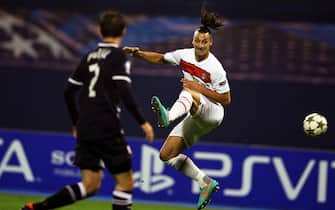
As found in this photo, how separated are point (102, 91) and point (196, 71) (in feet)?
5.40

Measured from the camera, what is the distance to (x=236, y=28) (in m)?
11.0

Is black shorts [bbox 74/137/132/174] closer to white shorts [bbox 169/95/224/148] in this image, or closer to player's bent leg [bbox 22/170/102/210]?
player's bent leg [bbox 22/170/102/210]

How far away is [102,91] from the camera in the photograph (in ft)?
19.7

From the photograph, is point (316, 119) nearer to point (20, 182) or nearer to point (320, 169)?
point (320, 169)

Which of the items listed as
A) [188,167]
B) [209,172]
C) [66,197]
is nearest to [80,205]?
[209,172]

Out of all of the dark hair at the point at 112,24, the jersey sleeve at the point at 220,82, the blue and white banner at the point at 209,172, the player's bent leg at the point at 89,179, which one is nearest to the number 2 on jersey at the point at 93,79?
the dark hair at the point at 112,24

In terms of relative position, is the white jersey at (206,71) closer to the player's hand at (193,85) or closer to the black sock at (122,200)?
the player's hand at (193,85)

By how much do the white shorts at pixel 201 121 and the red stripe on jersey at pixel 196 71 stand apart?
0.16 metres

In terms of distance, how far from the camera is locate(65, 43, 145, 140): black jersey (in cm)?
597

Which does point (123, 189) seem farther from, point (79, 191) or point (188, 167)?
point (188, 167)

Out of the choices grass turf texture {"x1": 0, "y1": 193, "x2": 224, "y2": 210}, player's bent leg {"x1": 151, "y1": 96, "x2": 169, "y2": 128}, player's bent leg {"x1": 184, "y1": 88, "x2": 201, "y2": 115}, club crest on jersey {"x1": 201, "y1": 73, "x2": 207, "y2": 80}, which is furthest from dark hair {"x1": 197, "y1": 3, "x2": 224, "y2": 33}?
grass turf texture {"x1": 0, "y1": 193, "x2": 224, "y2": 210}

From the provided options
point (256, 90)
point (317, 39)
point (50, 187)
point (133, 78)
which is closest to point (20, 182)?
point (50, 187)

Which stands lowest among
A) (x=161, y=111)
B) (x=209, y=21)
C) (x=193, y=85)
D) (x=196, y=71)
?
(x=161, y=111)

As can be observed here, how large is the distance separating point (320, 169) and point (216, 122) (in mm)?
2500
